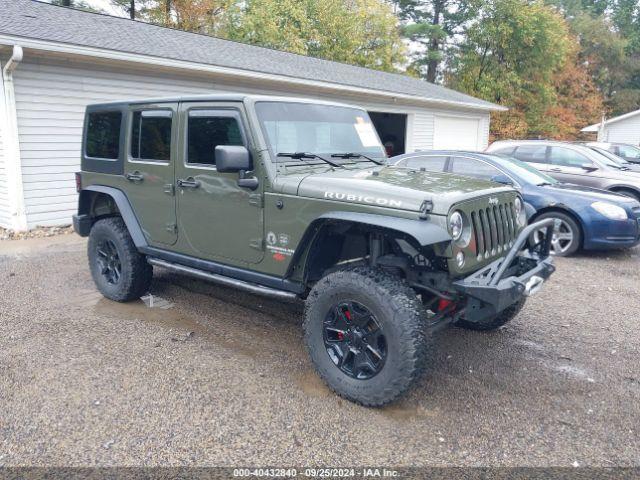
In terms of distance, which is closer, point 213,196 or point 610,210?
point 213,196

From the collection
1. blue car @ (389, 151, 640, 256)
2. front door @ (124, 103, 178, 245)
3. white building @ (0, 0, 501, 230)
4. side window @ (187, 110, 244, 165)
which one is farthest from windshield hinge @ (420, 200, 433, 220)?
blue car @ (389, 151, 640, 256)

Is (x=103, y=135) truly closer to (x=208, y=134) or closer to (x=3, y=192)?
(x=208, y=134)

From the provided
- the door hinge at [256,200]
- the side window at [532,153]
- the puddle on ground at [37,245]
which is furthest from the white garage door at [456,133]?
the door hinge at [256,200]

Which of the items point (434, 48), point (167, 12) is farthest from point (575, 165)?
point (434, 48)

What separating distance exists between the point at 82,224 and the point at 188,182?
1.76m

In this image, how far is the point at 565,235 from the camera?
721 centimetres

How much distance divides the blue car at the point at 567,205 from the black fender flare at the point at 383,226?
3827 millimetres

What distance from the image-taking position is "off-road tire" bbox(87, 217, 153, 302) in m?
4.77

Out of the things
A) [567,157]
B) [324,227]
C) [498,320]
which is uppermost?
[567,157]

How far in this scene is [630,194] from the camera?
9.34 metres

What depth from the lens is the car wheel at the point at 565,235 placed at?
23.4ft

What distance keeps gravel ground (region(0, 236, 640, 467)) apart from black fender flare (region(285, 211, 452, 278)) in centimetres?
100

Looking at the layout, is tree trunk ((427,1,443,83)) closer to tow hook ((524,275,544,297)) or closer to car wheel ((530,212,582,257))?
car wheel ((530,212,582,257))

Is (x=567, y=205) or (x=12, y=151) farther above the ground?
(x=12, y=151)
